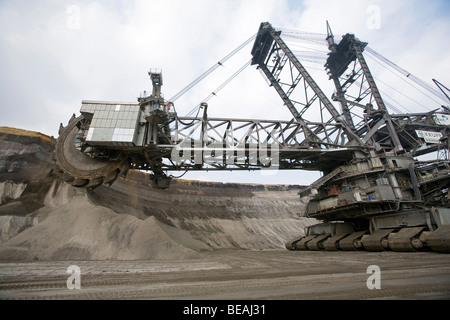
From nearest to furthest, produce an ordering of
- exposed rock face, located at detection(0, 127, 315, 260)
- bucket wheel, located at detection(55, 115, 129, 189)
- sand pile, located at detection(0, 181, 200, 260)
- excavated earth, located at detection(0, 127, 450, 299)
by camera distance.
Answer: excavated earth, located at detection(0, 127, 450, 299), sand pile, located at detection(0, 181, 200, 260), exposed rock face, located at detection(0, 127, 315, 260), bucket wheel, located at detection(55, 115, 129, 189)

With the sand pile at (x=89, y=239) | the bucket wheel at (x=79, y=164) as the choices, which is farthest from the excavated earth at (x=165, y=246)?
the bucket wheel at (x=79, y=164)

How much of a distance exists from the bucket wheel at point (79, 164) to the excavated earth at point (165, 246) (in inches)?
48.7

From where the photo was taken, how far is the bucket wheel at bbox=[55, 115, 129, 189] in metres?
12.2

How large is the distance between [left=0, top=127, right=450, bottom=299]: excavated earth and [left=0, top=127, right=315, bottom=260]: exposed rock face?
2.9 inches

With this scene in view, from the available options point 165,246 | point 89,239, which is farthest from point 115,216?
point 165,246

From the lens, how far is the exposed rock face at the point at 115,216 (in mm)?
11164

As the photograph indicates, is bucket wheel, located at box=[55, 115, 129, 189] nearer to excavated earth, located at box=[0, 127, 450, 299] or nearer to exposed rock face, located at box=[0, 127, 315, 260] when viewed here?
excavated earth, located at box=[0, 127, 450, 299]

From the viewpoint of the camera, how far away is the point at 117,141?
38.1 feet

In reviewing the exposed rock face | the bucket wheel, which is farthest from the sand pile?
the bucket wheel

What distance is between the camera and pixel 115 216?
1360 cm

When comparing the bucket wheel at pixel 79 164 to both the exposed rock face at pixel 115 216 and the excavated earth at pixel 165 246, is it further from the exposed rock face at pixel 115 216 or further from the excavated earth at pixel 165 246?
the exposed rock face at pixel 115 216
